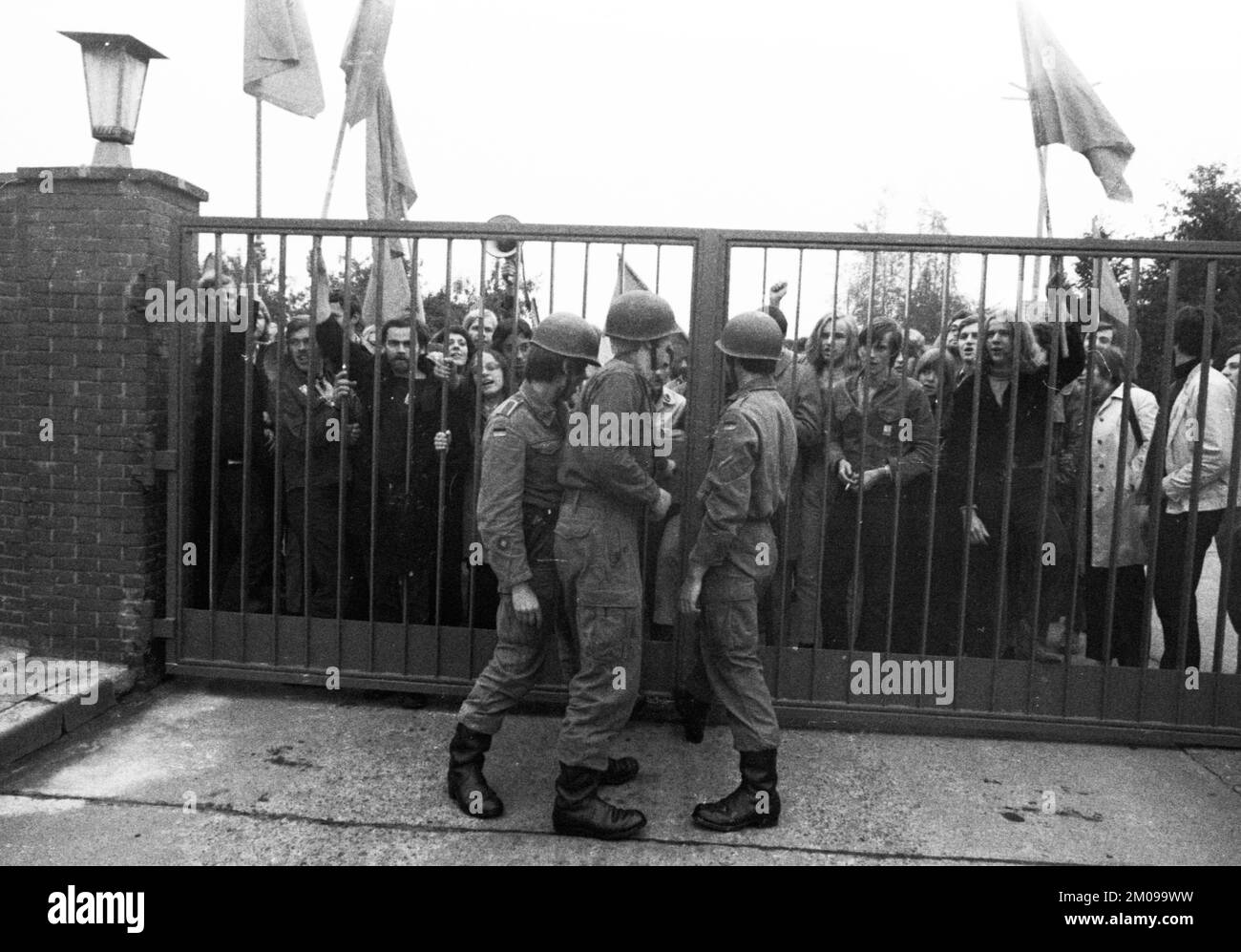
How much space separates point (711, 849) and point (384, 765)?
4.82 ft

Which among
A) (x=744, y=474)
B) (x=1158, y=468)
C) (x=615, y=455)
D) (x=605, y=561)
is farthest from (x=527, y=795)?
(x=1158, y=468)

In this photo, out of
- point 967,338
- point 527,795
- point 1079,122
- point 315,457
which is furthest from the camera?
point 1079,122

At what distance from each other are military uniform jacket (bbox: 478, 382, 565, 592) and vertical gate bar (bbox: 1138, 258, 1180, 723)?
2.60 metres

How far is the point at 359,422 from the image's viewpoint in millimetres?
5078

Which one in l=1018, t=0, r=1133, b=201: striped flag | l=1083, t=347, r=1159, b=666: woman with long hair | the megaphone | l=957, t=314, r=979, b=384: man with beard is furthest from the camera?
l=1018, t=0, r=1133, b=201: striped flag

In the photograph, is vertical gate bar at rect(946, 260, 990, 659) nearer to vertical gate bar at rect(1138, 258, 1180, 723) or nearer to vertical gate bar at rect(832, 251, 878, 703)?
vertical gate bar at rect(832, 251, 878, 703)

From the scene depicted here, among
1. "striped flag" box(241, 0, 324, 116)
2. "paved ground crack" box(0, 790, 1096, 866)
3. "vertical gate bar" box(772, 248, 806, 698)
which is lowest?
"paved ground crack" box(0, 790, 1096, 866)

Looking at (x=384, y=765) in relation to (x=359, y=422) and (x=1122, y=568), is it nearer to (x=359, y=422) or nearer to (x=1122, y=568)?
(x=359, y=422)

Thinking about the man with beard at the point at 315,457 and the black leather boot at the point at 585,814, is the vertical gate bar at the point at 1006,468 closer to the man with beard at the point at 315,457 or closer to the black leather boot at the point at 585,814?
the black leather boot at the point at 585,814

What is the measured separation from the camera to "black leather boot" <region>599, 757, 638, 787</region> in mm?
4156

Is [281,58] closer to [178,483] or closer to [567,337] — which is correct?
[178,483]

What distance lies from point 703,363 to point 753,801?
193cm

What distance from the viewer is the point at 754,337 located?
12.8 ft

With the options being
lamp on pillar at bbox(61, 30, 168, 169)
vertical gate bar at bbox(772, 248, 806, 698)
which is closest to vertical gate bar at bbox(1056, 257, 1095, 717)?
vertical gate bar at bbox(772, 248, 806, 698)
